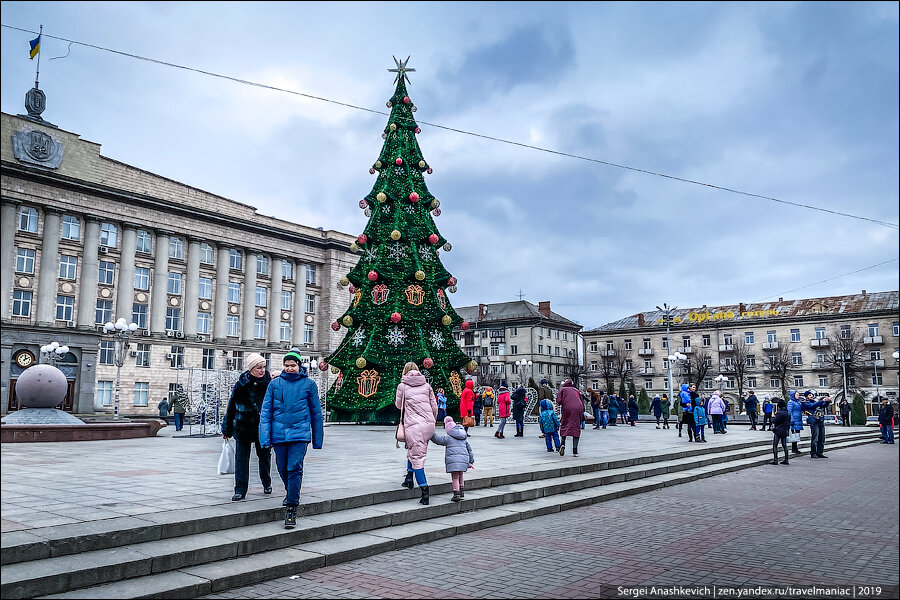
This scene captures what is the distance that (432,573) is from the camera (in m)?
6.35

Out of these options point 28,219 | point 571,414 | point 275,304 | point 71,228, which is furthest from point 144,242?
point 571,414

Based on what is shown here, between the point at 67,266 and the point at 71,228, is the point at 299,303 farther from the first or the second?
the point at 71,228

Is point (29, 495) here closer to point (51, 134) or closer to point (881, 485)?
point (881, 485)

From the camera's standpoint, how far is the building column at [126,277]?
162ft

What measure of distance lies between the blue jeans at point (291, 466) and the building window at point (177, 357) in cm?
4848

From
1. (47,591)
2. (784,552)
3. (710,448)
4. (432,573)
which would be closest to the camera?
(47,591)

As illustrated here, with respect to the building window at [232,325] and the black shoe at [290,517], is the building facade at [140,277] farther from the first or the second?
the black shoe at [290,517]

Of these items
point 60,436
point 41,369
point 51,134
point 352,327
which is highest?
point 51,134

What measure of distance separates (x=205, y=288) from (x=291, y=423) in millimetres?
51945

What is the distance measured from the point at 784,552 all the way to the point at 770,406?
2423cm

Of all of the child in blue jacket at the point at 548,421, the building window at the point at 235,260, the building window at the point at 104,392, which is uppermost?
the building window at the point at 235,260

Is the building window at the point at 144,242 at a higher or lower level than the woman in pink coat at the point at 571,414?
higher

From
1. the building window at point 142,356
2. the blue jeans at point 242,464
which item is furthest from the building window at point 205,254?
the blue jeans at point 242,464

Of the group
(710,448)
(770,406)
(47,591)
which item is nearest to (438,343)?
(710,448)
